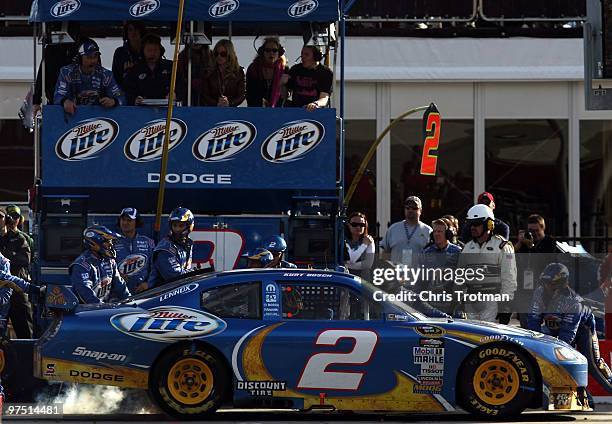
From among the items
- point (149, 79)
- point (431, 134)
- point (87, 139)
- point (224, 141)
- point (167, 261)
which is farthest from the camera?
point (431, 134)

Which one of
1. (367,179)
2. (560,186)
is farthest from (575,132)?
(367,179)

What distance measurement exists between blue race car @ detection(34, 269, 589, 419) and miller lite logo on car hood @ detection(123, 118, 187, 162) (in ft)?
10.9

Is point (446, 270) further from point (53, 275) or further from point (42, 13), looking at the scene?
point (42, 13)

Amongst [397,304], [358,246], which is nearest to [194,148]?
[358,246]

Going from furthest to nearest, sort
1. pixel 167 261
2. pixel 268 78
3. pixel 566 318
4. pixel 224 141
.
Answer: pixel 268 78
pixel 224 141
pixel 167 261
pixel 566 318

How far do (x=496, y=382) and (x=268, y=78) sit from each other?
5278 mm

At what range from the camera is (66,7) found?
1523 cm

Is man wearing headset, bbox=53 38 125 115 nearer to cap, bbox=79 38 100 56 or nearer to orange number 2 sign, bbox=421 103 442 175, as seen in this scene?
cap, bbox=79 38 100 56

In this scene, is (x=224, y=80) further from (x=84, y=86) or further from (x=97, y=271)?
(x=97, y=271)

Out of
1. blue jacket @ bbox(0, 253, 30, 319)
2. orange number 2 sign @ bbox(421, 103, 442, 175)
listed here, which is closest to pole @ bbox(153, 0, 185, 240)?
blue jacket @ bbox(0, 253, 30, 319)

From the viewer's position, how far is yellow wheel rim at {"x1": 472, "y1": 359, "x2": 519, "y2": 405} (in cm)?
1195

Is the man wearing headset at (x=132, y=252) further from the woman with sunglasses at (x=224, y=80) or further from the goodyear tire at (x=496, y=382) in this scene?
the goodyear tire at (x=496, y=382)

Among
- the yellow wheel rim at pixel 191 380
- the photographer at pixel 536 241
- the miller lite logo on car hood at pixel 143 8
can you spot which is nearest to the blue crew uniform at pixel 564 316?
the photographer at pixel 536 241

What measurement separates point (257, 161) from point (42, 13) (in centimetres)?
276
